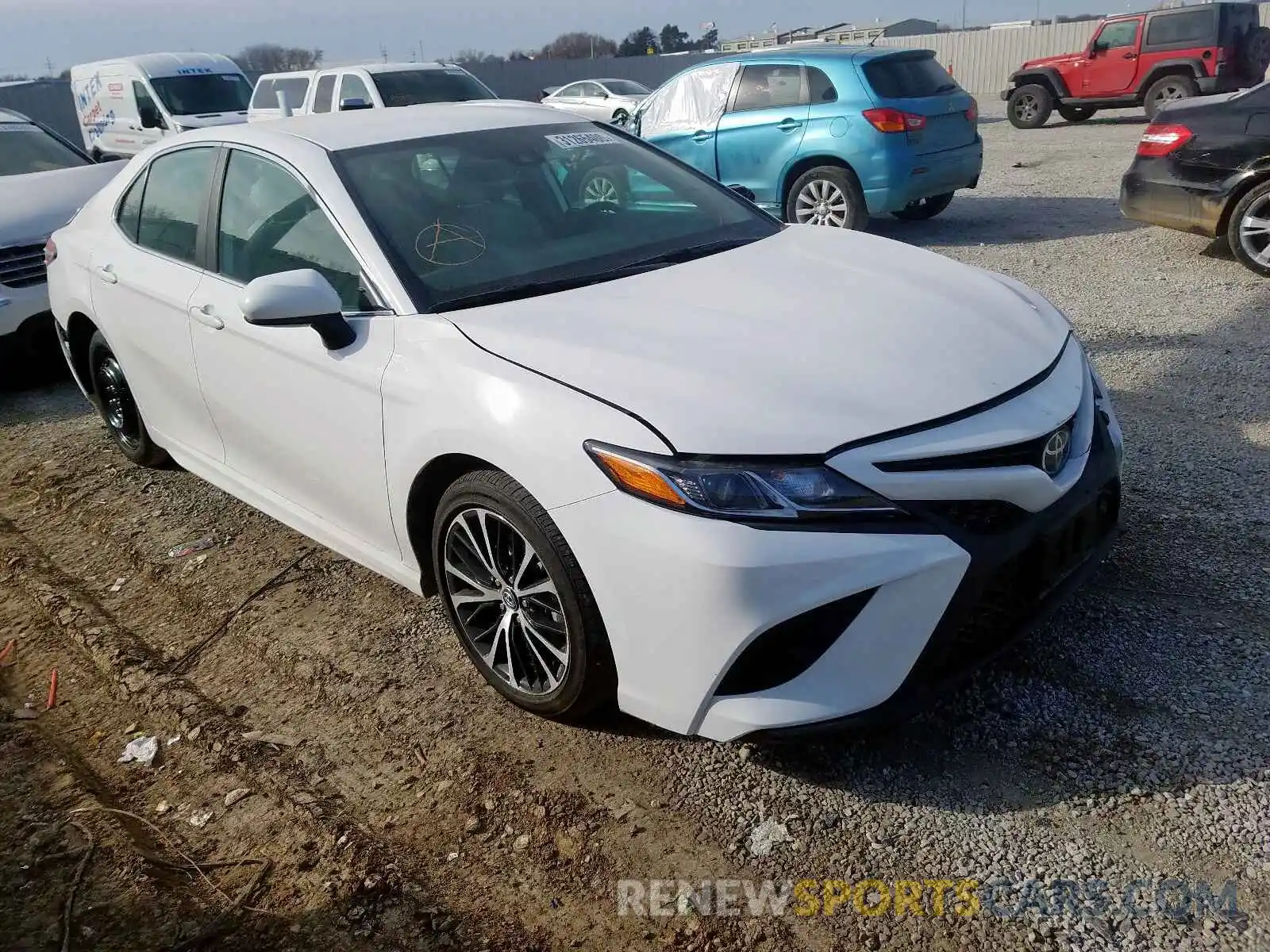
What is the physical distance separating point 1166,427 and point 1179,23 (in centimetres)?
1546

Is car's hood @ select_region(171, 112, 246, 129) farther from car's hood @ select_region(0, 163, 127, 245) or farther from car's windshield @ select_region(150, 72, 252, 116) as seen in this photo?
car's hood @ select_region(0, 163, 127, 245)

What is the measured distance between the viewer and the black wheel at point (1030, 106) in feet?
61.2

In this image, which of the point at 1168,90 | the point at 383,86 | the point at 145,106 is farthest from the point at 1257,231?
the point at 145,106

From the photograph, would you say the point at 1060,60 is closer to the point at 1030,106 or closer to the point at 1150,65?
the point at 1030,106

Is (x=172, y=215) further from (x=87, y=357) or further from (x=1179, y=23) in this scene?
(x=1179, y=23)

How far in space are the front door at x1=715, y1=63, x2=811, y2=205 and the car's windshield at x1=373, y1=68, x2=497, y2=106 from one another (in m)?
4.88

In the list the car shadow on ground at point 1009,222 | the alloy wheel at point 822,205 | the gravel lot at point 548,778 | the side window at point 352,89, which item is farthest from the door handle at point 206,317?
the side window at point 352,89

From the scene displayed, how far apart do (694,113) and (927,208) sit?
8.23 feet

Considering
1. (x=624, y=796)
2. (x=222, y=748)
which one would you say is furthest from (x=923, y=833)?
(x=222, y=748)

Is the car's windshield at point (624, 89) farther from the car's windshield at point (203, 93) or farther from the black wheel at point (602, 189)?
the black wheel at point (602, 189)

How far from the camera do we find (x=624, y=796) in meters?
2.68

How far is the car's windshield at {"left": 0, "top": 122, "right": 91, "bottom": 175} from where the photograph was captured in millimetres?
7863

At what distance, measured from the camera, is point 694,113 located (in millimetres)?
10000

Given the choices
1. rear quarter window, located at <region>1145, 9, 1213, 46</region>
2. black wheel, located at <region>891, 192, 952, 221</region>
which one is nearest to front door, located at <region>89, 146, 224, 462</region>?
black wheel, located at <region>891, 192, 952, 221</region>
